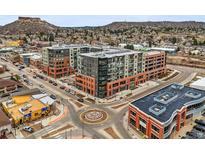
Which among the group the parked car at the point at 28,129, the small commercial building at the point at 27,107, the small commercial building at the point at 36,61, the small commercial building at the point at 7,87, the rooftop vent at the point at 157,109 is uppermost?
the small commercial building at the point at 36,61

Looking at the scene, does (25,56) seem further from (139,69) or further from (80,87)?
(139,69)

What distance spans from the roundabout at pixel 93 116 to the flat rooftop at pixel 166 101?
4.57m

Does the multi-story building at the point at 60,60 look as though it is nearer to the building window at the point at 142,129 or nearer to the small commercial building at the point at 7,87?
the small commercial building at the point at 7,87

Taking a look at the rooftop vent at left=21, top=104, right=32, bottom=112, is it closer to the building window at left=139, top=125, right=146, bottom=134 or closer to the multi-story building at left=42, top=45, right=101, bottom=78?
the building window at left=139, top=125, right=146, bottom=134

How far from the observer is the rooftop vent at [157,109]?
21825 mm

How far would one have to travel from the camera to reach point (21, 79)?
43281 millimetres

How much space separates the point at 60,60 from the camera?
1775 inches

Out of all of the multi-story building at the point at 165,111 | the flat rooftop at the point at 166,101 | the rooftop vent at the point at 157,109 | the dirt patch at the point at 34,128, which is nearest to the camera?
the multi-story building at the point at 165,111

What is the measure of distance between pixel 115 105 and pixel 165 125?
11.0 m

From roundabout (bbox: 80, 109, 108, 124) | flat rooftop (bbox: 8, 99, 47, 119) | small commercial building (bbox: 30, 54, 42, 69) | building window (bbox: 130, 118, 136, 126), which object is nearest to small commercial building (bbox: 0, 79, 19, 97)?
flat rooftop (bbox: 8, 99, 47, 119)

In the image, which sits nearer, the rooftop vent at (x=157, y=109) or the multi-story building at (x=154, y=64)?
the rooftop vent at (x=157, y=109)

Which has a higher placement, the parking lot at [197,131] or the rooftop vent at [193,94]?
the rooftop vent at [193,94]

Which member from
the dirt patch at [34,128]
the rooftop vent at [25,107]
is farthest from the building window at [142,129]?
the rooftop vent at [25,107]
